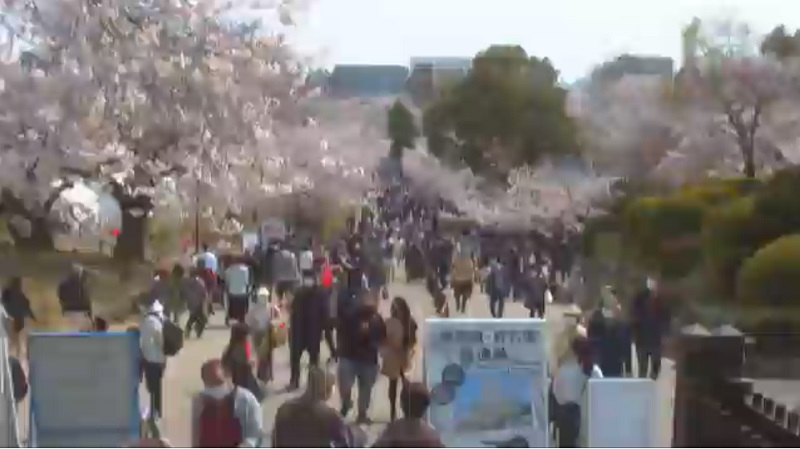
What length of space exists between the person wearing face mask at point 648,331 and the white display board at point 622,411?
5.74 meters

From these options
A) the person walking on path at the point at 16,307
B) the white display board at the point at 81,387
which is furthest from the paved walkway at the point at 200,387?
the person walking on path at the point at 16,307

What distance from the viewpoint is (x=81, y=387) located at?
9242 mm

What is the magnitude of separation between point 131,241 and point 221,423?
18.5 m

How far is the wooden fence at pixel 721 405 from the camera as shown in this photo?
31.9 feet

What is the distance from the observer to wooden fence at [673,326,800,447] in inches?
383

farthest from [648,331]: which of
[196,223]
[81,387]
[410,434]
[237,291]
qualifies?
[196,223]

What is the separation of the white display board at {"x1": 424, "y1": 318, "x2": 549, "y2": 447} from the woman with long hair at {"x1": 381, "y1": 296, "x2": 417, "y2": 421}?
10.3 ft

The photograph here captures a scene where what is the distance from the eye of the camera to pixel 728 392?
10.5 meters

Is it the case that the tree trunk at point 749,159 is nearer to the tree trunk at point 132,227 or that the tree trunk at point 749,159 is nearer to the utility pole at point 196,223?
the utility pole at point 196,223

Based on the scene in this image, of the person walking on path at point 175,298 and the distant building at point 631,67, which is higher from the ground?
the distant building at point 631,67

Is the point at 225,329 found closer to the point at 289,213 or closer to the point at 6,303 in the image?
the point at 6,303

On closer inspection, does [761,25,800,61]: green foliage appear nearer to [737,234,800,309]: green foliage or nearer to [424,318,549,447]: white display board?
[737,234,800,309]: green foliage

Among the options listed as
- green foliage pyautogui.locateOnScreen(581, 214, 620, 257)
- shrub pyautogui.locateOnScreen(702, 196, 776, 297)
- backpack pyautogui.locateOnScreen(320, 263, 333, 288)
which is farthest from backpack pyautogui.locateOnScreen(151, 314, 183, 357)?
green foliage pyautogui.locateOnScreen(581, 214, 620, 257)

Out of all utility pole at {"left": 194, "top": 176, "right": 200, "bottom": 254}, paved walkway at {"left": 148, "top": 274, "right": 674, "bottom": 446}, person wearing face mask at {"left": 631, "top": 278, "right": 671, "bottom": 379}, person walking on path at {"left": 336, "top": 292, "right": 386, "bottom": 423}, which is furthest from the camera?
utility pole at {"left": 194, "top": 176, "right": 200, "bottom": 254}
